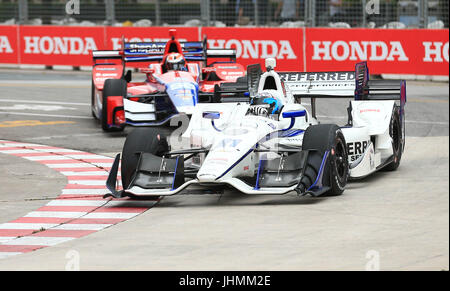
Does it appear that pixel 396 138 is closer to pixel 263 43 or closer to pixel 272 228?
pixel 272 228

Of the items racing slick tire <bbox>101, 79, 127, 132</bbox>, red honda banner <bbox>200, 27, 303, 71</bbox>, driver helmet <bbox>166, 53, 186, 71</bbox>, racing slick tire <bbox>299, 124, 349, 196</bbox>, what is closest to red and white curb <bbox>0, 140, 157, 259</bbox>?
racing slick tire <bbox>299, 124, 349, 196</bbox>

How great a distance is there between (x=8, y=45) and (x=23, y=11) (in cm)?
123

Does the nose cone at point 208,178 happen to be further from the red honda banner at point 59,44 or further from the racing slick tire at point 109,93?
the red honda banner at point 59,44

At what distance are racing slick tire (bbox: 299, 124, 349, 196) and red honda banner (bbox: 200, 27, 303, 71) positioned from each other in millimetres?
15557

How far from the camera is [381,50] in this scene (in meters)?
25.6

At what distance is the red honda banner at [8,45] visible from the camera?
98.7ft

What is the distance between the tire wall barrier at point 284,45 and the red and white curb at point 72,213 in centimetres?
1263

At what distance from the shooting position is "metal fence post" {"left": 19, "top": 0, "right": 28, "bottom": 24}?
30.0 m

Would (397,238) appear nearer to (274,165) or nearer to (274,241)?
(274,241)

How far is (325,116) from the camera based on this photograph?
1988cm

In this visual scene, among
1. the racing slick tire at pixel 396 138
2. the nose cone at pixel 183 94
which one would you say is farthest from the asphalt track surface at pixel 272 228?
the nose cone at pixel 183 94

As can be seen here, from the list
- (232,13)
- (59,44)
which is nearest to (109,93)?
(232,13)

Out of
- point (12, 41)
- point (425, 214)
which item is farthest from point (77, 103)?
point (425, 214)

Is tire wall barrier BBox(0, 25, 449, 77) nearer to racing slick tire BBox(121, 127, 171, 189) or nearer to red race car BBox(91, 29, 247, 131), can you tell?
red race car BBox(91, 29, 247, 131)
